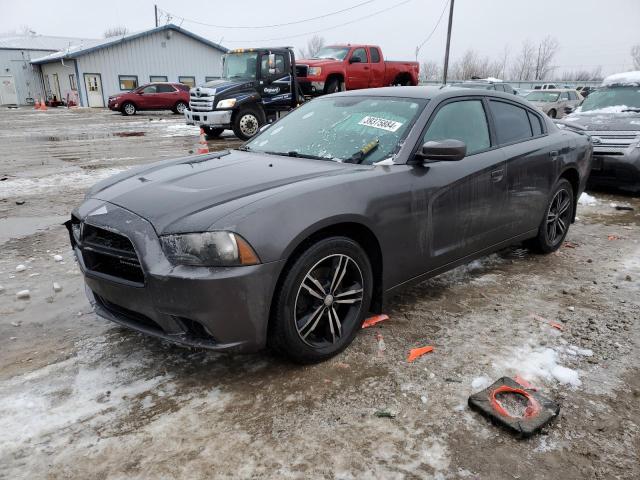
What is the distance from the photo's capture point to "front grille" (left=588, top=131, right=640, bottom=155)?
761 centimetres

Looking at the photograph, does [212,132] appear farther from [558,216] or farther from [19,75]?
[19,75]

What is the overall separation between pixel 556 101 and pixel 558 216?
1765 cm

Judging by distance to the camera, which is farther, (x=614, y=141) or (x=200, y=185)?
(x=614, y=141)

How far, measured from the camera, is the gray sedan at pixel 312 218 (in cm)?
251

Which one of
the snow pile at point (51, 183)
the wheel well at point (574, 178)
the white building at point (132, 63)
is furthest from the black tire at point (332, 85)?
the white building at point (132, 63)

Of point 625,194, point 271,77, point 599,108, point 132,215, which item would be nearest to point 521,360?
point 132,215

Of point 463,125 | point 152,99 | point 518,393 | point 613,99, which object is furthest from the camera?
point 152,99

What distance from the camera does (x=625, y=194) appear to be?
26.7 feet

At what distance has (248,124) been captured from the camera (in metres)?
14.2

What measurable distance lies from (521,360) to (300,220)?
5.32 feet

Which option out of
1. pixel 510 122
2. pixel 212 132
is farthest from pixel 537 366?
pixel 212 132

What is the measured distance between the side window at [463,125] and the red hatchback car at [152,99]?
24.7 m

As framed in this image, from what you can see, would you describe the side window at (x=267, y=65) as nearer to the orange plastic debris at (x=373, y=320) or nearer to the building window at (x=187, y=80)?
the orange plastic debris at (x=373, y=320)

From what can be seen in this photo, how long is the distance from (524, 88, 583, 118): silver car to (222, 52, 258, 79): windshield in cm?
1183
